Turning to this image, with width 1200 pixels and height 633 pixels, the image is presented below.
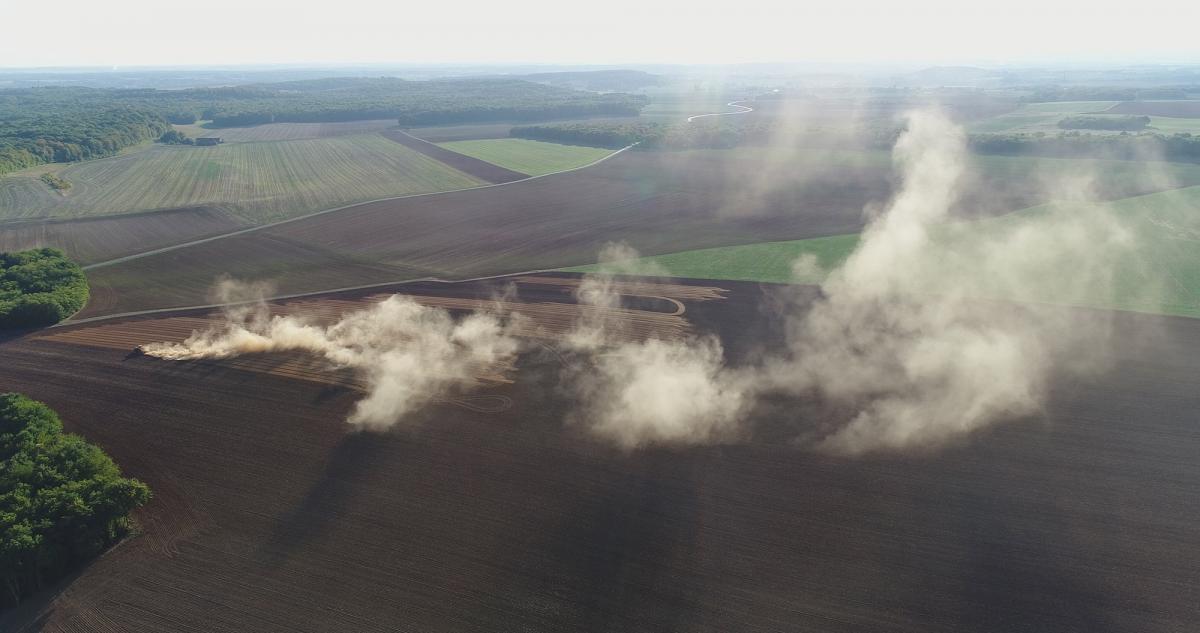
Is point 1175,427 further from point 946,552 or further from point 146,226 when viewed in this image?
point 146,226

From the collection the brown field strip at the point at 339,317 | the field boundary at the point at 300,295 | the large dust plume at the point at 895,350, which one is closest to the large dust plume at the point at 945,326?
the large dust plume at the point at 895,350

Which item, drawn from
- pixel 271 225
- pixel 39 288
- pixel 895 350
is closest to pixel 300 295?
pixel 39 288

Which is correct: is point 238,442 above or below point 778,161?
below

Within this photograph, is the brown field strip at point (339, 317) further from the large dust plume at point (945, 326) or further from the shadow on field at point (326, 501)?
the large dust plume at point (945, 326)

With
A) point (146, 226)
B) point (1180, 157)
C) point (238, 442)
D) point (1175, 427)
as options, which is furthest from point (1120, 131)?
point (146, 226)

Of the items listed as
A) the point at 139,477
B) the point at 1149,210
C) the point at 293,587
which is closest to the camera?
the point at 293,587

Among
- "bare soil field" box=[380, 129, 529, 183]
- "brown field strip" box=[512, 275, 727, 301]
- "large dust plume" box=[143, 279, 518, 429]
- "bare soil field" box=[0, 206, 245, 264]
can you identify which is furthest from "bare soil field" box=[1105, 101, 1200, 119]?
"bare soil field" box=[0, 206, 245, 264]
